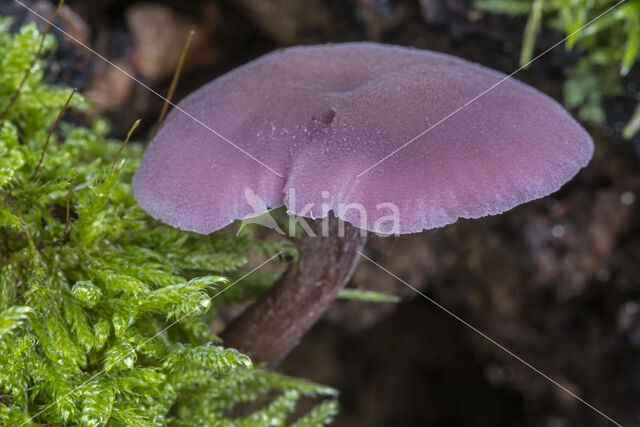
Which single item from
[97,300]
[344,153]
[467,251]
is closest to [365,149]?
[344,153]

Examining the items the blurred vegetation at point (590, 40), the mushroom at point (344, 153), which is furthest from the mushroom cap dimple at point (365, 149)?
the blurred vegetation at point (590, 40)

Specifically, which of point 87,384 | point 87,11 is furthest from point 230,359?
point 87,11

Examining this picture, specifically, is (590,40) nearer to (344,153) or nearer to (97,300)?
(344,153)

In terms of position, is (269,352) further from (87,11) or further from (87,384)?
(87,11)

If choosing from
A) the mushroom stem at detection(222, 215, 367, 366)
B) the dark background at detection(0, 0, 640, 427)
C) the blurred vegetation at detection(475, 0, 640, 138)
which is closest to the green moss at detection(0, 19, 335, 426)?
the mushroom stem at detection(222, 215, 367, 366)

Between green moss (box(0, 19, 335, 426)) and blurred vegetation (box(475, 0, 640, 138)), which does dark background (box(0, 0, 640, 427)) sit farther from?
→ green moss (box(0, 19, 335, 426))

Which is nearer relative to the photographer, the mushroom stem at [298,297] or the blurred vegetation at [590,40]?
the mushroom stem at [298,297]

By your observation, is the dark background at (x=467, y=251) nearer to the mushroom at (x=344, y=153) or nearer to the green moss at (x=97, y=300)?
the green moss at (x=97, y=300)
